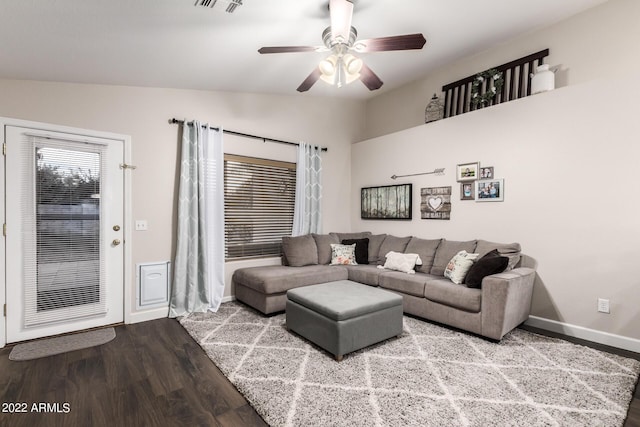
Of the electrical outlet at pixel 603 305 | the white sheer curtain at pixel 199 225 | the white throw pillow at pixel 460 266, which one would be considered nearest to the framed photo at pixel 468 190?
the white throw pillow at pixel 460 266

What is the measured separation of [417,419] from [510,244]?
2.43 metres

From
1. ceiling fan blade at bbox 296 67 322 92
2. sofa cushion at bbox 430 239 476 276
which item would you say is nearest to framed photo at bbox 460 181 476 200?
sofa cushion at bbox 430 239 476 276

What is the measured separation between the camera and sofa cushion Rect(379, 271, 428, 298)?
3447 mm

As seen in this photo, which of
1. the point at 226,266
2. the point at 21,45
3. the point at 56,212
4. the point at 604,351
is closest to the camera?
the point at 21,45

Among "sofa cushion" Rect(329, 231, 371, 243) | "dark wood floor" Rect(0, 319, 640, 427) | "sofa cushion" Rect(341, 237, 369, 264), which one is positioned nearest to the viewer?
"dark wood floor" Rect(0, 319, 640, 427)

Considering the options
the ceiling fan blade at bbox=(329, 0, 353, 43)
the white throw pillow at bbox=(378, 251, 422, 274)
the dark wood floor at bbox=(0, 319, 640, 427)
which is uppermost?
the ceiling fan blade at bbox=(329, 0, 353, 43)

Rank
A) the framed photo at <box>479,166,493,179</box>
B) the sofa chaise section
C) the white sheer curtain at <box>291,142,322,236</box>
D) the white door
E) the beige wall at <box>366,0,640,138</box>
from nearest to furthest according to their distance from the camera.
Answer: the white door, the beige wall at <box>366,0,640,138</box>, the sofa chaise section, the framed photo at <box>479,166,493,179</box>, the white sheer curtain at <box>291,142,322,236</box>

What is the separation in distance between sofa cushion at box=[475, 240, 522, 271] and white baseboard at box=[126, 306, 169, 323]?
3845mm

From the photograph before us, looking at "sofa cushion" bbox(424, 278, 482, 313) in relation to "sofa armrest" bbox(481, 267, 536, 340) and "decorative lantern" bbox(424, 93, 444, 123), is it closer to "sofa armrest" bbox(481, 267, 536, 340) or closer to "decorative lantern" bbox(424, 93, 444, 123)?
"sofa armrest" bbox(481, 267, 536, 340)

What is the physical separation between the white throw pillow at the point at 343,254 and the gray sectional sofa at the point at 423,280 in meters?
0.11

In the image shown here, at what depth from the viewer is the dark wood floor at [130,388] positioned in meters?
1.80

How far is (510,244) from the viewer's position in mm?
3391

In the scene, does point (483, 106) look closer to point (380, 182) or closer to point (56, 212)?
point (380, 182)

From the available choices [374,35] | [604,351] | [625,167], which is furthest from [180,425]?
[625,167]
